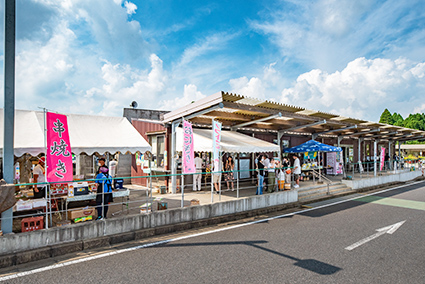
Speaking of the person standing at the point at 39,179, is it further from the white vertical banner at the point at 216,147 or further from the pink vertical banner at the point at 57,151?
the white vertical banner at the point at 216,147

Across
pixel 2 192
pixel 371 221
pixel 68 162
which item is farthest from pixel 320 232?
pixel 2 192

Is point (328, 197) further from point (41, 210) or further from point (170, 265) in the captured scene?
point (41, 210)

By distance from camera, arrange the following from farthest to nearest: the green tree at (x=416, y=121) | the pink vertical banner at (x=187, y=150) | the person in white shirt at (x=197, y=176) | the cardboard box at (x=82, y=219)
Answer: the green tree at (x=416, y=121)
the person in white shirt at (x=197, y=176)
the pink vertical banner at (x=187, y=150)
the cardboard box at (x=82, y=219)

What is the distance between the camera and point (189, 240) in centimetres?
600

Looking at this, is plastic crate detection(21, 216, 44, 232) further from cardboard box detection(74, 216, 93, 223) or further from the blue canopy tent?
the blue canopy tent

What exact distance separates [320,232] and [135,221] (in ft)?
16.0

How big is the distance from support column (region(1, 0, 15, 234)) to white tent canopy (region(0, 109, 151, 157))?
194cm

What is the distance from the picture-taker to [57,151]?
20.3 ft

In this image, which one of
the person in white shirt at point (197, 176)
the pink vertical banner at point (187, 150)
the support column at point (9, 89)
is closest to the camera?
the support column at point (9, 89)

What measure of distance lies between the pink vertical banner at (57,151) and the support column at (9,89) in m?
0.78

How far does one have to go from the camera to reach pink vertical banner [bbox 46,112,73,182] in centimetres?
602

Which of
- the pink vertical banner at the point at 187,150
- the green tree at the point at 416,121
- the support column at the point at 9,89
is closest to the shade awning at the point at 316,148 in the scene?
the pink vertical banner at the point at 187,150

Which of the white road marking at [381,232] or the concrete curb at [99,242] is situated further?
the white road marking at [381,232]

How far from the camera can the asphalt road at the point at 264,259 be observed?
4.12 m
